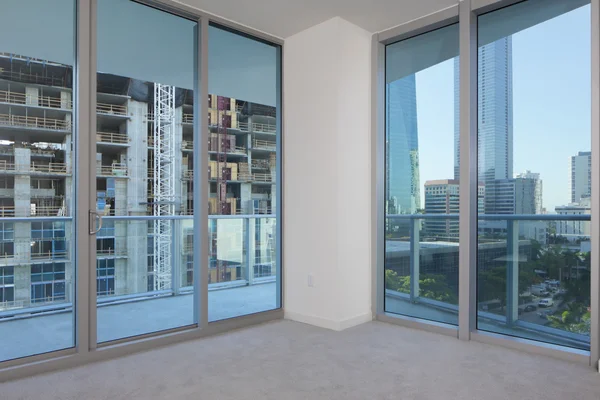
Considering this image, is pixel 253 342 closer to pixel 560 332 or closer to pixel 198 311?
pixel 198 311

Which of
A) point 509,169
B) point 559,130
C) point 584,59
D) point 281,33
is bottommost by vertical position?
point 509,169

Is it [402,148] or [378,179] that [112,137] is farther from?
[402,148]

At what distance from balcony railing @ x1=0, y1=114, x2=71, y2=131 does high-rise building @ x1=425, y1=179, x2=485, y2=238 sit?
105 inches

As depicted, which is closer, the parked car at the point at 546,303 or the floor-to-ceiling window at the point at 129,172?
the floor-to-ceiling window at the point at 129,172

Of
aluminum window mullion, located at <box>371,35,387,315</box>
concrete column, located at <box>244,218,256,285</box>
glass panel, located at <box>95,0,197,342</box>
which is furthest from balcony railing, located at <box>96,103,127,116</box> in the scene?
aluminum window mullion, located at <box>371,35,387,315</box>

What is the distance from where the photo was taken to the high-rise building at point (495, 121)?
124 inches

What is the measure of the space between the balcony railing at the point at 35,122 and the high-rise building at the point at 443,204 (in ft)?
8.77

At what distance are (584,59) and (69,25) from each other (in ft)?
11.0

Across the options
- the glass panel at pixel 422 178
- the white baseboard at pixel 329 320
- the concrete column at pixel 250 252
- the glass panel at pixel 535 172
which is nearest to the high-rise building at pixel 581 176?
the glass panel at pixel 535 172

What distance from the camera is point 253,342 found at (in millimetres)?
3162

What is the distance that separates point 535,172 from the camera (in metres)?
3.02

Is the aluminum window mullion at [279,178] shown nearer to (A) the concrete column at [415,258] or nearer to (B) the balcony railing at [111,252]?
(A) the concrete column at [415,258]

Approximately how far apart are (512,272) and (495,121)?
109 centimetres

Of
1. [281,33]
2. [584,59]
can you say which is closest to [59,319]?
[281,33]
